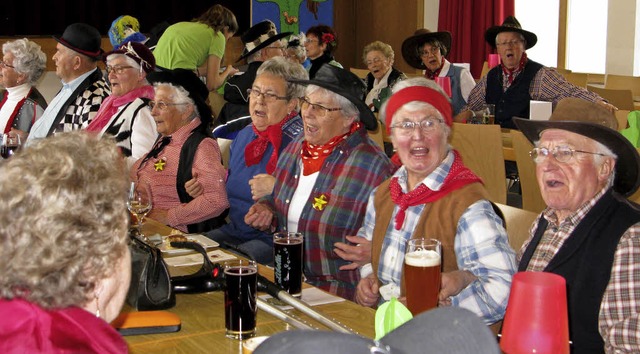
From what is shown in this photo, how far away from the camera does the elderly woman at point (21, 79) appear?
5.83 meters

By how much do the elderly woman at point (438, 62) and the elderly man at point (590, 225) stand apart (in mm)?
4311

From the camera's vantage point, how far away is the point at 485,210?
2.63 m

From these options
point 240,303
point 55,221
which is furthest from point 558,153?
point 55,221

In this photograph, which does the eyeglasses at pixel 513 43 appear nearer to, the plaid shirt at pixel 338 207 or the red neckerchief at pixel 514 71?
the red neckerchief at pixel 514 71

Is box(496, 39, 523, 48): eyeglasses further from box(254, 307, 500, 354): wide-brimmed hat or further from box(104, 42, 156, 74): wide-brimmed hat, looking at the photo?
box(254, 307, 500, 354): wide-brimmed hat

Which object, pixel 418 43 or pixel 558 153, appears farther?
pixel 418 43

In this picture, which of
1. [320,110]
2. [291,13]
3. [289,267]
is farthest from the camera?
[291,13]

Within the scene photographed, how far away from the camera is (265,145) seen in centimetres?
409

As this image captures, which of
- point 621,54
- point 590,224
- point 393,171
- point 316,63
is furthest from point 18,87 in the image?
point 621,54

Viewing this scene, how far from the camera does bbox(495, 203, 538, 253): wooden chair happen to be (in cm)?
270

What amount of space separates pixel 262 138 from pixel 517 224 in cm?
166

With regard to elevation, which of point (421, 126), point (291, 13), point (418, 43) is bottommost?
point (421, 126)

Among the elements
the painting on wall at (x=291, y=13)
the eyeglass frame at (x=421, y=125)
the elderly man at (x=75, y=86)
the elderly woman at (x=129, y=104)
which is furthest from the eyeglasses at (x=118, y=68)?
the painting on wall at (x=291, y=13)

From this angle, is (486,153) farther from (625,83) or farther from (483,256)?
(625,83)
